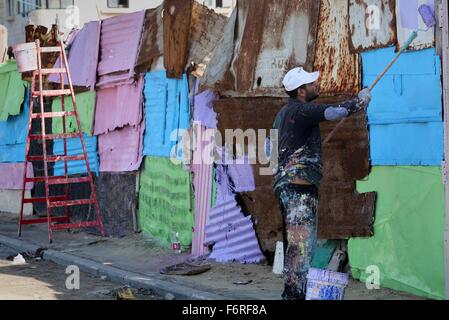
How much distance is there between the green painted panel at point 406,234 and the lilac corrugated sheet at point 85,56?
22.3ft

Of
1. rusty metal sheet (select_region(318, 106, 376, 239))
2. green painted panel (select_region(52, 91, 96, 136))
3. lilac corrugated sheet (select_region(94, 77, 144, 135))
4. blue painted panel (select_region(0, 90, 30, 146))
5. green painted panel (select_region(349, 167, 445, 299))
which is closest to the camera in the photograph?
green painted panel (select_region(349, 167, 445, 299))

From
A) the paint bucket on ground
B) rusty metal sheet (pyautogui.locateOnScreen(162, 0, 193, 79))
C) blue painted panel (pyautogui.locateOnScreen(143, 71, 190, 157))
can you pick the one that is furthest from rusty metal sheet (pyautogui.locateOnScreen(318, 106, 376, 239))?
rusty metal sheet (pyautogui.locateOnScreen(162, 0, 193, 79))

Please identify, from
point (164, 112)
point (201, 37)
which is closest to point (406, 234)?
point (201, 37)

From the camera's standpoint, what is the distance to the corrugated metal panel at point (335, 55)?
30.1 feet

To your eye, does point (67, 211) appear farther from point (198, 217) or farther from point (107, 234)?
point (198, 217)

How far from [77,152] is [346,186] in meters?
7.40

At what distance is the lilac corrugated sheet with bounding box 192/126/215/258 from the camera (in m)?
11.3

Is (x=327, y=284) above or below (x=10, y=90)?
Answer: below

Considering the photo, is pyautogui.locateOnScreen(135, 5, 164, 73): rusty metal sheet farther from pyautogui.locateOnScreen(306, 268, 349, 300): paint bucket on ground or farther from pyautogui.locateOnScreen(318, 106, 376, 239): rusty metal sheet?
pyautogui.locateOnScreen(306, 268, 349, 300): paint bucket on ground

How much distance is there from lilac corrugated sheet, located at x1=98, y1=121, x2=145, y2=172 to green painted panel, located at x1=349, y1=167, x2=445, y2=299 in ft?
16.8

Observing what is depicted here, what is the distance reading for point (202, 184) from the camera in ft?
37.8

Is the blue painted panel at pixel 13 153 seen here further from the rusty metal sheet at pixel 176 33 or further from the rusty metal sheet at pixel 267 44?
the rusty metal sheet at pixel 267 44

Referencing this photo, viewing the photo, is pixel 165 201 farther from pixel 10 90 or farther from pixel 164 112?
pixel 10 90

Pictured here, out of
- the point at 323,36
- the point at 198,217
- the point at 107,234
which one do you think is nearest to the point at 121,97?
the point at 107,234
